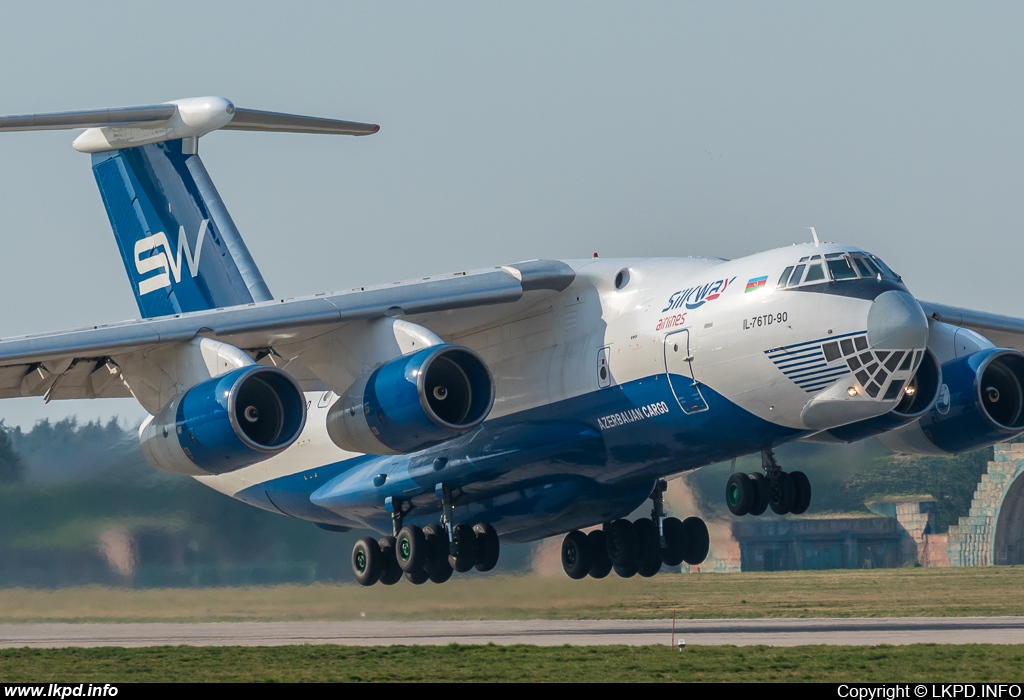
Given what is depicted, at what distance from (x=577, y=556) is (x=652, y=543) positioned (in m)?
0.98

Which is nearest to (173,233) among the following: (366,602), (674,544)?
(366,602)

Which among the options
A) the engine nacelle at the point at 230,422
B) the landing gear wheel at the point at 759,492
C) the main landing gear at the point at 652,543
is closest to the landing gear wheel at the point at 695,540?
the main landing gear at the point at 652,543

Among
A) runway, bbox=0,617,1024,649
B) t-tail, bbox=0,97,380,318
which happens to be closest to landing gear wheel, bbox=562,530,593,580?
runway, bbox=0,617,1024,649

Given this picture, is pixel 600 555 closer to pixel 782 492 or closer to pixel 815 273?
pixel 782 492

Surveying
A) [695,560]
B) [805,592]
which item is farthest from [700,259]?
[805,592]

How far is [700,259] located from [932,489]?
14781mm

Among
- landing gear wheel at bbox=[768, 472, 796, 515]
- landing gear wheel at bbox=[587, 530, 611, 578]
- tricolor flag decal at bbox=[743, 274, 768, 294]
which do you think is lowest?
landing gear wheel at bbox=[587, 530, 611, 578]

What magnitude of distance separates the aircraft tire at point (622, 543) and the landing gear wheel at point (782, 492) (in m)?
2.19

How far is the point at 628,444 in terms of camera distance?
15.0 metres

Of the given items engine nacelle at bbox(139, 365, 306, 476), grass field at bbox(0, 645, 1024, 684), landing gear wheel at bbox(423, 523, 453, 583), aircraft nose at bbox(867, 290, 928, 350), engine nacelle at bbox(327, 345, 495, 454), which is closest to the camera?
grass field at bbox(0, 645, 1024, 684)

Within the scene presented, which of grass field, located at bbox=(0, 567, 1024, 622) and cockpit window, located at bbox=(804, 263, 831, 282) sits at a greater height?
cockpit window, located at bbox=(804, 263, 831, 282)

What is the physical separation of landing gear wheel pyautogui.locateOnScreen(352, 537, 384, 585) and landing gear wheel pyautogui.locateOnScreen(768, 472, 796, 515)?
471 cm

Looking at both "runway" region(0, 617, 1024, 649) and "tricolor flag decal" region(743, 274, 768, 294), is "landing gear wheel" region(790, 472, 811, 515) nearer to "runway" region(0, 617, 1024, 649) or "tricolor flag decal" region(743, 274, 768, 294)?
"runway" region(0, 617, 1024, 649)

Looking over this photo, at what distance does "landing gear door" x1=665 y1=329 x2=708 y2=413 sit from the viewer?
14141mm
